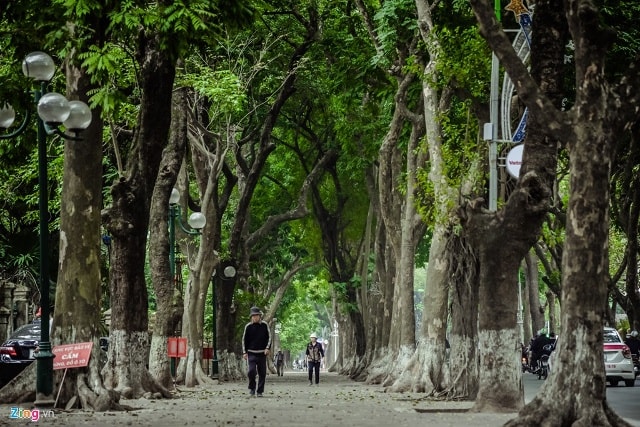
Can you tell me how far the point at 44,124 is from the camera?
16906 mm

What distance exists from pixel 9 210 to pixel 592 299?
26325 mm

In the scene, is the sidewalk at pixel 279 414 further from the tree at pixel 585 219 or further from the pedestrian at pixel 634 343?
the pedestrian at pixel 634 343

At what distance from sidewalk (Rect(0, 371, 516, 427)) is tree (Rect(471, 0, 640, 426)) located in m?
2.50

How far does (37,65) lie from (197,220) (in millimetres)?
12859

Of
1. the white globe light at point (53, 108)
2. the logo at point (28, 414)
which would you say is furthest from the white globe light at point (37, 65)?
the logo at point (28, 414)

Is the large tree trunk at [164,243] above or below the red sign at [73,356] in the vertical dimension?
above

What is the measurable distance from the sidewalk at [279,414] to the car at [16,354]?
351 centimetres

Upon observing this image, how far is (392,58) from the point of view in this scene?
27062 mm

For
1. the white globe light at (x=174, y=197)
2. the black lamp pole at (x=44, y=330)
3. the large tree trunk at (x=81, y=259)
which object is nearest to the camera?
the black lamp pole at (x=44, y=330)

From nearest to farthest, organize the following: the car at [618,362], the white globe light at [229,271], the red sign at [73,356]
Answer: the red sign at [73,356]
the car at [618,362]
the white globe light at [229,271]

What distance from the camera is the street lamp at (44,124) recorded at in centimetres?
1614

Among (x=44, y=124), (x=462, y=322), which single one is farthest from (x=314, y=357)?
(x=44, y=124)

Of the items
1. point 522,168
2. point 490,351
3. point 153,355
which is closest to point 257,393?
point 153,355

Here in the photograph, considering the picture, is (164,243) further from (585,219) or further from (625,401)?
(585,219)
